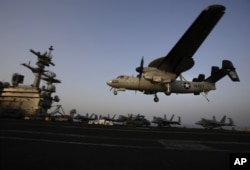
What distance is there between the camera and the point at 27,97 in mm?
54688

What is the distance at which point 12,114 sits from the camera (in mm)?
48125

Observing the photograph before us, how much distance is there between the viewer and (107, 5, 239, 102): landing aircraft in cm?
2559

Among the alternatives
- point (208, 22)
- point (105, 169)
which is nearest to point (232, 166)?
point (105, 169)

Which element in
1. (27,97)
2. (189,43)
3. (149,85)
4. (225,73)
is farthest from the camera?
(27,97)

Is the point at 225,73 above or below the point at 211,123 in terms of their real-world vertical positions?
above

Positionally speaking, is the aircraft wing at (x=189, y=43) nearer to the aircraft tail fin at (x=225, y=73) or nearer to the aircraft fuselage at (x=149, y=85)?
the aircraft fuselage at (x=149, y=85)

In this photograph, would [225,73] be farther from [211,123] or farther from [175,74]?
[211,123]

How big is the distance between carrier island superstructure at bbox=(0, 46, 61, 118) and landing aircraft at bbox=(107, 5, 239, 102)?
31.8 metres

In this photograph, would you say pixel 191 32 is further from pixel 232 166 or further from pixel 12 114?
pixel 12 114

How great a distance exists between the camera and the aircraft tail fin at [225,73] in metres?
33.4

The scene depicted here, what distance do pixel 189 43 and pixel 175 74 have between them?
5812 mm

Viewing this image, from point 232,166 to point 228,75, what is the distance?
34359 millimetres

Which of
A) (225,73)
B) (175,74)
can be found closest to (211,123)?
(225,73)

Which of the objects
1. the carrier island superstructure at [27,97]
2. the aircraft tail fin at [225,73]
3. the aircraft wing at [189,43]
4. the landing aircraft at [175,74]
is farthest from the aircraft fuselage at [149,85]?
the carrier island superstructure at [27,97]
